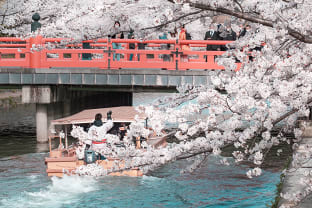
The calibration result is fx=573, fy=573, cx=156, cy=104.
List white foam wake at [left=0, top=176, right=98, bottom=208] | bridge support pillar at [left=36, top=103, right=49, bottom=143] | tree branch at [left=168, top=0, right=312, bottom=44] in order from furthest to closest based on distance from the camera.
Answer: bridge support pillar at [left=36, top=103, right=49, bottom=143]
white foam wake at [left=0, top=176, right=98, bottom=208]
tree branch at [left=168, top=0, right=312, bottom=44]

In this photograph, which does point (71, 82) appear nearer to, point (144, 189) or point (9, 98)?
point (144, 189)

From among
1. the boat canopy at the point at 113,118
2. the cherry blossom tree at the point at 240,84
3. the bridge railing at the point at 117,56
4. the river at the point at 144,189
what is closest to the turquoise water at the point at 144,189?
the river at the point at 144,189

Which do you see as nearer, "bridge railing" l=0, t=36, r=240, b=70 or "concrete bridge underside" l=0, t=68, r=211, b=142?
"bridge railing" l=0, t=36, r=240, b=70

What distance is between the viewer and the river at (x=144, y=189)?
13.9m

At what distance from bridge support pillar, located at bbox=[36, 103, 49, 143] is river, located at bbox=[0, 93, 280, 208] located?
4.03 m

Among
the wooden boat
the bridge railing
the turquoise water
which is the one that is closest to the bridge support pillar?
the bridge railing

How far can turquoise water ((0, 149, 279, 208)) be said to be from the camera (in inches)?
546

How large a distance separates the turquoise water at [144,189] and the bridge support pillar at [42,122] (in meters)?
4.89

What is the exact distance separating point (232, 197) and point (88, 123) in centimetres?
628

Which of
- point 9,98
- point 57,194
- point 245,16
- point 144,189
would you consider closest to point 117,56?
point 144,189

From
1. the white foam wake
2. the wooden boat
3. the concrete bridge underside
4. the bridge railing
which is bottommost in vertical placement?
the white foam wake

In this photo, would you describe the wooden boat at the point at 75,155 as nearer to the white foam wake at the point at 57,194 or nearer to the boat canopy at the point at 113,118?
the boat canopy at the point at 113,118

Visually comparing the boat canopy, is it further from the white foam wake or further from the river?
the white foam wake

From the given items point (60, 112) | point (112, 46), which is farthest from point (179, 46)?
point (60, 112)
